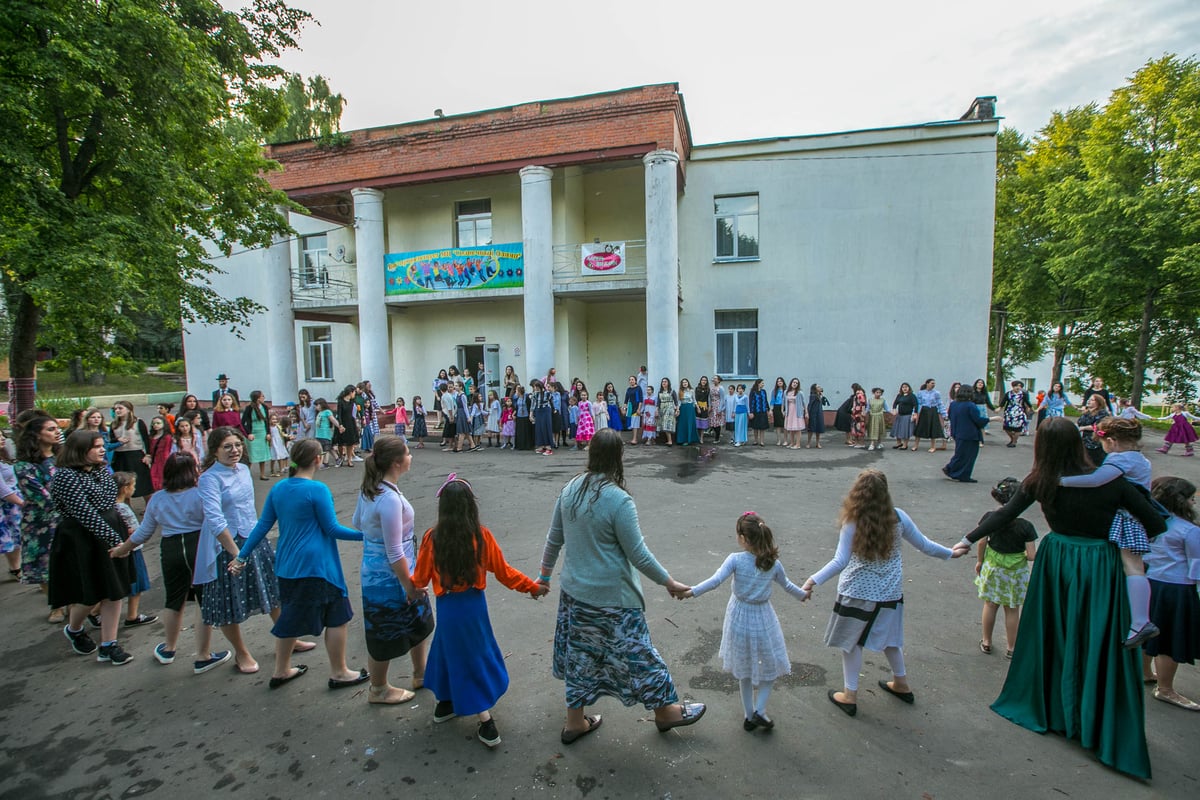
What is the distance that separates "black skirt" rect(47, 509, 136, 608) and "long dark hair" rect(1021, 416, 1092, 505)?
20.3 ft

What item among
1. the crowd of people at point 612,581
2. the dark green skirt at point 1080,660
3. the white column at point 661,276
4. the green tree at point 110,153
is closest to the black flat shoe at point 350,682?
the crowd of people at point 612,581

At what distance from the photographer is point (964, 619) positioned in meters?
4.45

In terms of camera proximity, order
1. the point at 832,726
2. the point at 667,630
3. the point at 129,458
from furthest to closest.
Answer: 1. the point at 129,458
2. the point at 667,630
3. the point at 832,726

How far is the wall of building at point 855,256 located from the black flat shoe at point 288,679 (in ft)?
47.8

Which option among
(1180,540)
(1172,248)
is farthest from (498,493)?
(1172,248)

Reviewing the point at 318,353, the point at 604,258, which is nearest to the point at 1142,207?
the point at 604,258

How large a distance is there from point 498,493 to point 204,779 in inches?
247

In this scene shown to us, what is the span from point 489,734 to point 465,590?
0.81m

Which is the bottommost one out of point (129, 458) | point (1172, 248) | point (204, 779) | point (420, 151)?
point (204, 779)

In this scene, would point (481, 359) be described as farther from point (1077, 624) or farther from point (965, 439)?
point (1077, 624)

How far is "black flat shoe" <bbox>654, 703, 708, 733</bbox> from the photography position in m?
3.06

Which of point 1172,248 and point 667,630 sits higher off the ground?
point 1172,248

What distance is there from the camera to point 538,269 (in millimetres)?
15547

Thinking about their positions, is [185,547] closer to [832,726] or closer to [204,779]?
[204,779]
